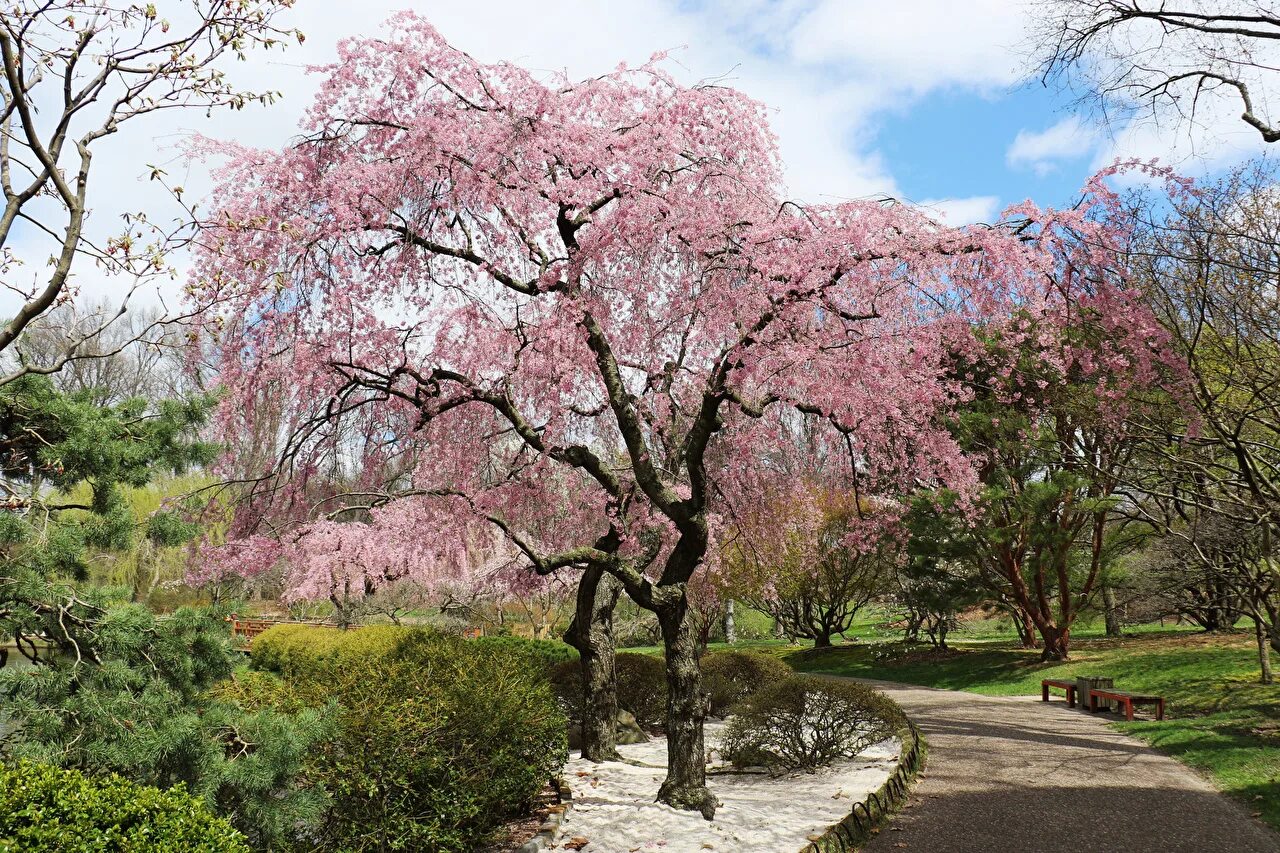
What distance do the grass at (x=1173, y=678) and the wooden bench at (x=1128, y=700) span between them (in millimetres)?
196

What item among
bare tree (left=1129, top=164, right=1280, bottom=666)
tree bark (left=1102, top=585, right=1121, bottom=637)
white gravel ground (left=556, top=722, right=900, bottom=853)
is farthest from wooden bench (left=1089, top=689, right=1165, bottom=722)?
tree bark (left=1102, top=585, right=1121, bottom=637)

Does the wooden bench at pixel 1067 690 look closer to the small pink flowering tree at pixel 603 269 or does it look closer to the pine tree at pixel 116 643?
the small pink flowering tree at pixel 603 269

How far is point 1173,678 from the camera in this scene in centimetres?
1566

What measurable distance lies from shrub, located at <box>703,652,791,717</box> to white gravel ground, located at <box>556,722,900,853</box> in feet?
11.8

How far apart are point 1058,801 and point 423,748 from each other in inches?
232

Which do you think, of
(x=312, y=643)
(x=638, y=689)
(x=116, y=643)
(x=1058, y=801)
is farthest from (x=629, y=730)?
(x=312, y=643)

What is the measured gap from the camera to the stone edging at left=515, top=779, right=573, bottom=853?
6.32 meters

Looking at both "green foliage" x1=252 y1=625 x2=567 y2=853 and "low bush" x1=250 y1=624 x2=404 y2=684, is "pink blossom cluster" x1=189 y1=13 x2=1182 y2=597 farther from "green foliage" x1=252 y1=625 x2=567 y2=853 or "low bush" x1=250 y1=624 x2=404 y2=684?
"low bush" x1=250 y1=624 x2=404 y2=684

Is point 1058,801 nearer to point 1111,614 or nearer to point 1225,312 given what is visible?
point 1225,312

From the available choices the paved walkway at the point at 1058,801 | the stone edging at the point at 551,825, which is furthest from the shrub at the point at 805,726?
the stone edging at the point at 551,825

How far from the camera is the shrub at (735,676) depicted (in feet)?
44.6

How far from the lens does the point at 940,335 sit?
8.51 metres

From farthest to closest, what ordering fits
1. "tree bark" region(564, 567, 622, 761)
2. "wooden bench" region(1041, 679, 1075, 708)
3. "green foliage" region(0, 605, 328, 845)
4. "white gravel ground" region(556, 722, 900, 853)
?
"wooden bench" region(1041, 679, 1075, 708) → "tree bark" region(564, 567, 622, 761) → "white gravel ground" region(556, 722, 900, 853) → "green foliage" region(0, 605, 328, 845)

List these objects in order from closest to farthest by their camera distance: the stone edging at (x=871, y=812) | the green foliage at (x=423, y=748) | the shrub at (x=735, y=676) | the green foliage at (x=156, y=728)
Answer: the green foliage at (x=156, y=728), the green foliage at (x=423, y=748), the stone edging at (x=871, y=812), the shrub at (x=735, y=676)
